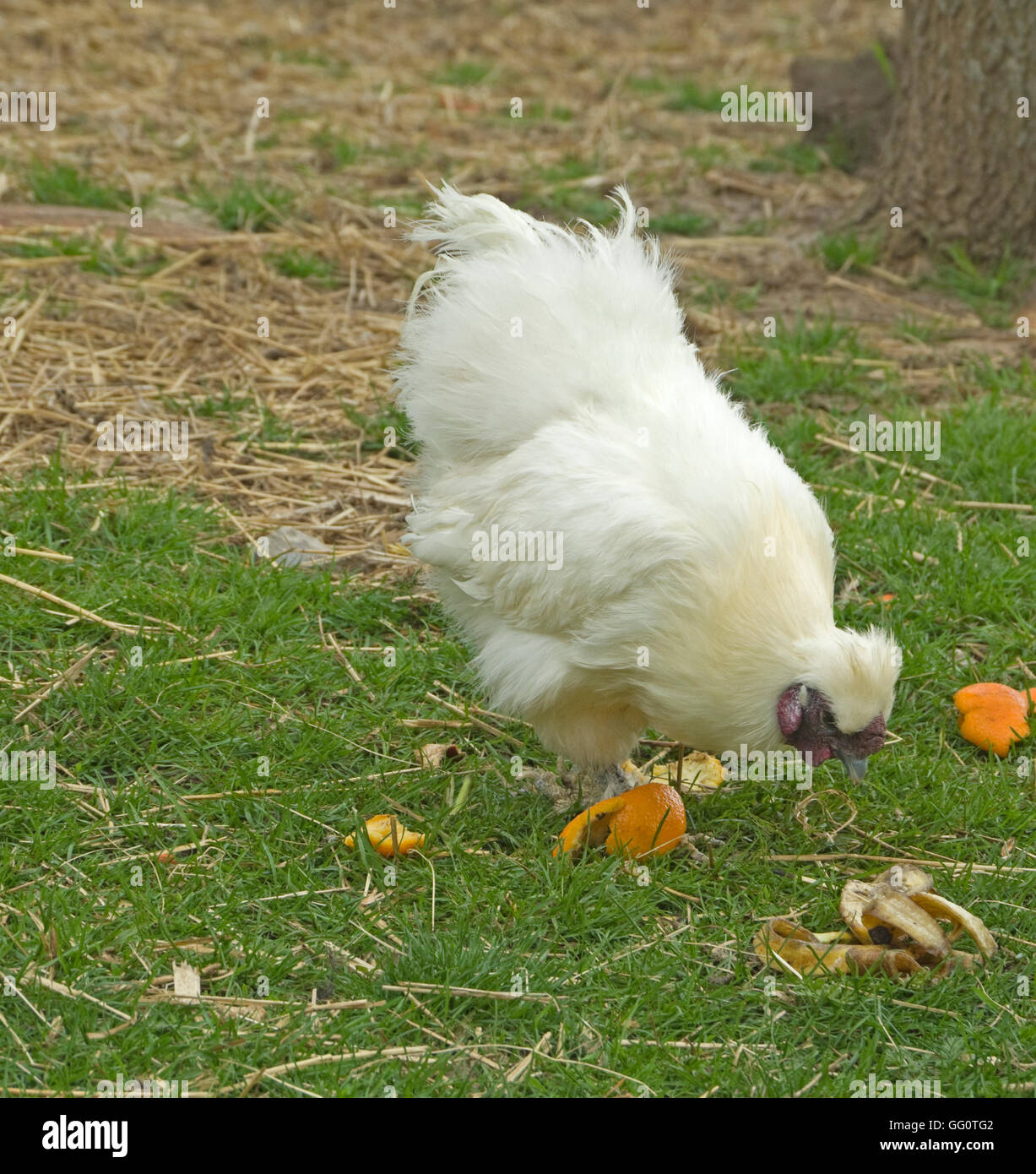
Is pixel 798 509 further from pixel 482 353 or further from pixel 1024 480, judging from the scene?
pixel 1024 480

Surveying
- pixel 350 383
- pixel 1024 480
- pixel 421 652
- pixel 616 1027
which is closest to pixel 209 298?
pixel 350 383

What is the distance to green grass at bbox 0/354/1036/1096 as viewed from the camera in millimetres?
3506

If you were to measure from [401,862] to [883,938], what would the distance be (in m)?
1.43

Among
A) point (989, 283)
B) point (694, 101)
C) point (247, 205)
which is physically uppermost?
point (694, 101)

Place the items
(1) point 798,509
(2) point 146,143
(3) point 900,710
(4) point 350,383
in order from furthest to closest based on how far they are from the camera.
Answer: (2) point 146,143
(4) point 350,383
(3) point 900,710
(1) point 798,509

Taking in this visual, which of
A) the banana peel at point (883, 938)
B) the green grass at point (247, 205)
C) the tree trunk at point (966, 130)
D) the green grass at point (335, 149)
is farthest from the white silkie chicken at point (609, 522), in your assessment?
the green grass at point (335, 149)

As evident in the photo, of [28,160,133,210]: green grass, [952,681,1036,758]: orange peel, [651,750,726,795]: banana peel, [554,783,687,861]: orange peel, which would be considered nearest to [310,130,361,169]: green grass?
[28,160,133,210]: green grass

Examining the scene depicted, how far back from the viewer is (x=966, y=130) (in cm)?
770

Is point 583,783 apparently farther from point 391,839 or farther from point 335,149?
point 335,149

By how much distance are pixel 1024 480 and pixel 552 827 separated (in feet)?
10.2

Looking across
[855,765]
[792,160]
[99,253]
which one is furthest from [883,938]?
[792,160]

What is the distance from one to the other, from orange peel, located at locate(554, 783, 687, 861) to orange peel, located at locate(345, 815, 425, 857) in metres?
0.44
